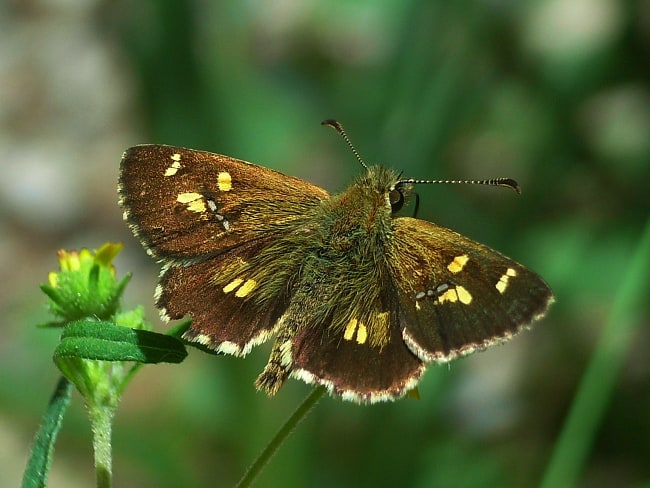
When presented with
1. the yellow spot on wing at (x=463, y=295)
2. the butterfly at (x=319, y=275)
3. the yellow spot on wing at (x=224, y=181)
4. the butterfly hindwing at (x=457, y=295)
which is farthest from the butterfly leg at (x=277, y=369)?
the yellow spot on wing at (x=224, y=181)

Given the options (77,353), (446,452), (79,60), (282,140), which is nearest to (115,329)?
(77,353)

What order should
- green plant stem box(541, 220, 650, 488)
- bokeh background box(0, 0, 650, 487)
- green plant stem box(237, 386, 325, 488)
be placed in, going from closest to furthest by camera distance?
green plant stem box(237, 386, 325, 488)
green plant stem box(541, 220, 650, 488)
bokeh background box(0, 0, 650, 487)

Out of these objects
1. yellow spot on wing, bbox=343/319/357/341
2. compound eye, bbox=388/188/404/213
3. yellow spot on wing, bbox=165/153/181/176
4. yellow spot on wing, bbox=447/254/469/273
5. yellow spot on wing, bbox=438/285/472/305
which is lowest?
yellow spot on wing, bbox=343/319/357/341

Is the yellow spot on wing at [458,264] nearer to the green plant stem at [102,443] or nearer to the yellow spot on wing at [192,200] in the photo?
the yellow spot on wing at [192,200]

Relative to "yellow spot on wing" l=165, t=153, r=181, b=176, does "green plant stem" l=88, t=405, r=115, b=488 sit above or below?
below

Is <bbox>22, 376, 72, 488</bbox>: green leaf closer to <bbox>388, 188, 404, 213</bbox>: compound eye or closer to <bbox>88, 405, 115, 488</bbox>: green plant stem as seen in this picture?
<bbox>88, 405, 115, 488</bbox>: green plant stem

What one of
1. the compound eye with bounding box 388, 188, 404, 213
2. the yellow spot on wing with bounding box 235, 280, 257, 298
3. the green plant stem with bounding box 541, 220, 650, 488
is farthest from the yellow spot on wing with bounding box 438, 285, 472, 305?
the green plant stem with bounding box 541, 220, 650, 488

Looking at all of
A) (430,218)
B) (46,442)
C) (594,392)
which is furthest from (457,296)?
(430,218)
